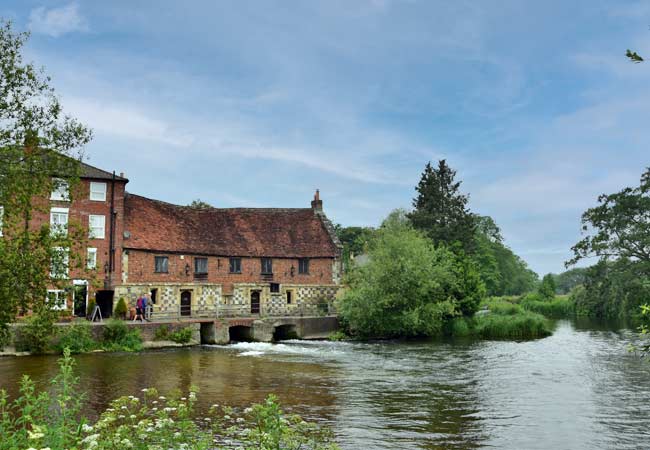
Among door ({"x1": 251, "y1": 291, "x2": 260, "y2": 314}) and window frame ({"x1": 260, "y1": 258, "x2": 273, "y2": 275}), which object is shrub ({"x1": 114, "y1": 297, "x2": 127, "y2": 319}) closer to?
door ({"x1": 251, "y1": 291, "x2": 260, "y2": 314})

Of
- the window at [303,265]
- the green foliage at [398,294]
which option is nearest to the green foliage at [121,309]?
Result: the green foliage at [398,294]

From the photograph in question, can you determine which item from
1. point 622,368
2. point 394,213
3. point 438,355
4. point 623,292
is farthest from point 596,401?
point 394,213

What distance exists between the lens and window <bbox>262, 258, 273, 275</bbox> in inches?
1821

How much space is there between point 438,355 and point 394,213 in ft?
184

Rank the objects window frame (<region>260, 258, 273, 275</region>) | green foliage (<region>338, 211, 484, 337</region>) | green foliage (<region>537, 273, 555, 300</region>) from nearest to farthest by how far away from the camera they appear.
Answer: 1. green foliage (<region>338, 211, 484, 337</region>)
2. window frame (<region>260, 258, 273, 275</region>)
3. green foliage (<region>537, 273, 555, 300</region>)

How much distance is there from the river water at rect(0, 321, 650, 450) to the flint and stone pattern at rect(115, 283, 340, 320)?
7.40 metres

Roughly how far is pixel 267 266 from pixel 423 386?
27.2 metres

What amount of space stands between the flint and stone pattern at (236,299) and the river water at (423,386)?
740 centimetres

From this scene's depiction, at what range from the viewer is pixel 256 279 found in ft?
150

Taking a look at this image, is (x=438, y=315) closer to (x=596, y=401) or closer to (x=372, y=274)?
(x=372, y=274)

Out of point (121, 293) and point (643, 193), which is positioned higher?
point (643, 193)

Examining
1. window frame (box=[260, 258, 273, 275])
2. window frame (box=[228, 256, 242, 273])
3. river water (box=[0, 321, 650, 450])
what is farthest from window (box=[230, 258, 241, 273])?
river water (box=[0, 321, 650, 450])

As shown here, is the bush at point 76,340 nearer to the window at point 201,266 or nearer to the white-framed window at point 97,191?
the white-framed window at point 97,191

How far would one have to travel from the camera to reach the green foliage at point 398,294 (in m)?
39.4
